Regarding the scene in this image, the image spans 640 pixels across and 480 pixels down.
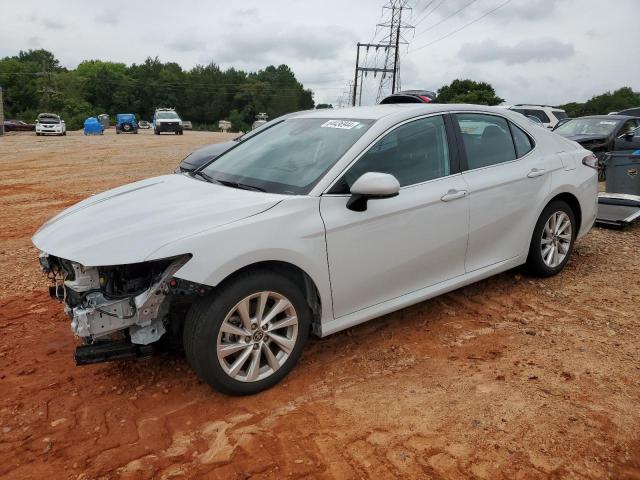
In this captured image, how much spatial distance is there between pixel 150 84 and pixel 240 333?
116 m

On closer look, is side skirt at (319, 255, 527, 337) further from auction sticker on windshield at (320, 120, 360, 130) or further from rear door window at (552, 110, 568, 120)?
rear door window at (552, 110, 568, 120)

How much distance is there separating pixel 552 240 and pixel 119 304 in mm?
3777

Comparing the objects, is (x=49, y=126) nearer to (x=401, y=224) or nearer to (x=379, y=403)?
(x=401, y=224)

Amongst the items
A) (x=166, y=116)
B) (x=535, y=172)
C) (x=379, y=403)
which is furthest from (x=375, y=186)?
(x=166, y=116)

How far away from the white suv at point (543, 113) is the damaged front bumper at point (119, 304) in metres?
16.5

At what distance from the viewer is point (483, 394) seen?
307 centimetres

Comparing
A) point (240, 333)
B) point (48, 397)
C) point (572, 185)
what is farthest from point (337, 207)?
point (572, 185)

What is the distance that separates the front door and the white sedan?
1cm

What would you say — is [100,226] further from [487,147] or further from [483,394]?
[487,147]

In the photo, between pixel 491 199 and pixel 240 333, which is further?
pixel 491 199

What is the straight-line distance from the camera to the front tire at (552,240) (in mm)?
4602

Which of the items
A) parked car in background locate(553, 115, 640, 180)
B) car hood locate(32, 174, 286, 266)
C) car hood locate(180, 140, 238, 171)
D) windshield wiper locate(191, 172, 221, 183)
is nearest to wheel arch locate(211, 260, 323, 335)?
car hood locate(32, 174, 286, 266)

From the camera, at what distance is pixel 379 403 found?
9.87 ft

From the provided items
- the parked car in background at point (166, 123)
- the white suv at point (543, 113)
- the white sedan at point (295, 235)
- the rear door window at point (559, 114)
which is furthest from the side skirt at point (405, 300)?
the parked car in background at point (166, 123)
